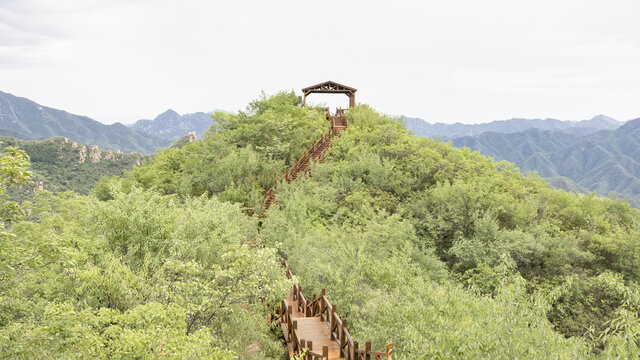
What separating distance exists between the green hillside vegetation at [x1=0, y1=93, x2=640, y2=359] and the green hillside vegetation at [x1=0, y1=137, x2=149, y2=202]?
162 feet

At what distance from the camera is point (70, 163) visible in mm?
89125

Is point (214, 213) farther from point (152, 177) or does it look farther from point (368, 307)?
point (152, 177)

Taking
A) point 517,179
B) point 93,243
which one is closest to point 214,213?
point 93,243

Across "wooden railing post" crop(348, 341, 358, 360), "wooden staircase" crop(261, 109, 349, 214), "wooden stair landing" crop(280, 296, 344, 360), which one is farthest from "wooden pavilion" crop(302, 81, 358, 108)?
"wooden railing post" crop(348, 341, 358, 360)

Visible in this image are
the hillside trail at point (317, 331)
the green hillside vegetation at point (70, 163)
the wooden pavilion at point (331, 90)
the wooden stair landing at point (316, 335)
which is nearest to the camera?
the hillside trail at point (317, 331)

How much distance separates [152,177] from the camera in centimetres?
3550

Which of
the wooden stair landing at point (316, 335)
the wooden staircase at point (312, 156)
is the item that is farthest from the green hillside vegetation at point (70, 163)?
the wooden stair landing at point (316, 335)

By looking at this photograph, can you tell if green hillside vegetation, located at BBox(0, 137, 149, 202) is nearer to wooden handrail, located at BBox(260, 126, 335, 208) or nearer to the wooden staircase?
the wooden staircase

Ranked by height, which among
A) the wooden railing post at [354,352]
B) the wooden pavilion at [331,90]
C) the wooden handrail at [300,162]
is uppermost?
the wooden pavilion at [331,90]

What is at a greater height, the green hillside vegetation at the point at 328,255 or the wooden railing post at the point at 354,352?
the green hillside vegetation at the point at 328,255

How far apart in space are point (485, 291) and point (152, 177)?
30566mm

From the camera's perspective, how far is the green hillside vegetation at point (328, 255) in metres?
7.77

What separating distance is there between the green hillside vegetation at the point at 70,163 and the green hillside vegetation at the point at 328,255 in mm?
49261

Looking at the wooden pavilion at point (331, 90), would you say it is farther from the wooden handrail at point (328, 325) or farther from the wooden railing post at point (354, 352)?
the wooden railing post at point (354, 352)
